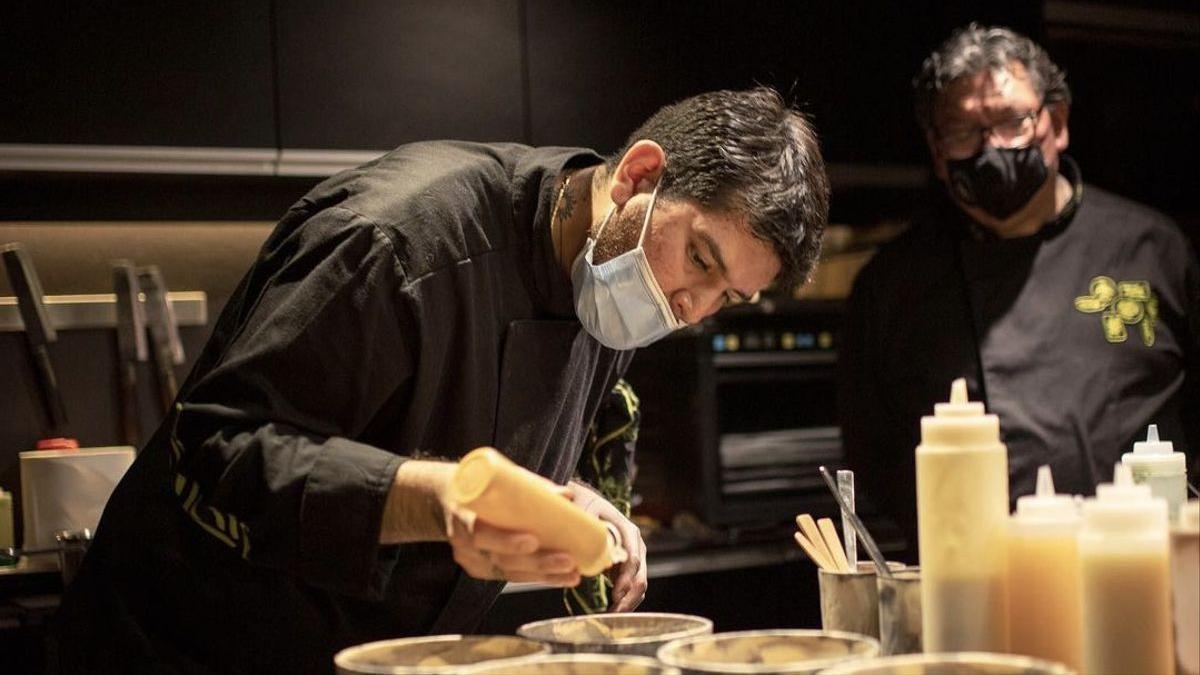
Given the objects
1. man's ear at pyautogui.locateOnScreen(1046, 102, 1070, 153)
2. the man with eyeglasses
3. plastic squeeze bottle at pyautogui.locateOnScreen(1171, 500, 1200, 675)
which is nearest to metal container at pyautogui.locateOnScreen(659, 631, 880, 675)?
plastic squeeze bottle at pyautogui.locateOnScreen(1171, 500, 1200, 675)

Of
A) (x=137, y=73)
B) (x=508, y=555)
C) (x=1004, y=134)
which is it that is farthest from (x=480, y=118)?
(x=508, y=555)

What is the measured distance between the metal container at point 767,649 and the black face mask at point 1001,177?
1577mm

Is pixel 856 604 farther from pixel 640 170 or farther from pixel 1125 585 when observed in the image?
pixel 640 170

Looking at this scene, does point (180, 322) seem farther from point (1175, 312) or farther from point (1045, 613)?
point (1045, 613)

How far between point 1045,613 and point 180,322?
7.27 feet

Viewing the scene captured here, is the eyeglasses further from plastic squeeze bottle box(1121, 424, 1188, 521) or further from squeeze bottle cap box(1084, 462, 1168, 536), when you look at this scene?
squeeze bottle cap box(1084, 462, 1168, 536)

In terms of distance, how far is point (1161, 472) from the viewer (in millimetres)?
1286

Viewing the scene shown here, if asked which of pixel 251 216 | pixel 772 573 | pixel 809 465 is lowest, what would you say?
pixel 772 573

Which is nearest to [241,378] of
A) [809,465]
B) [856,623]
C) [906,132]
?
[856,623]

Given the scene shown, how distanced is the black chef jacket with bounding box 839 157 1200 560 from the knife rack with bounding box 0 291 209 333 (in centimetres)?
138

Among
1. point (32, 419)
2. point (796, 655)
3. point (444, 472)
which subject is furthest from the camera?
point (32, 419)

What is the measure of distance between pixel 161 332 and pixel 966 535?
2121 mm

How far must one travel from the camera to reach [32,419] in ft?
8.77

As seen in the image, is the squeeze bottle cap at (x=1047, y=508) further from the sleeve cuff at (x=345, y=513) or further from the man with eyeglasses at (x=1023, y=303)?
the man with eyeglasses at (x=1023, y=303)
